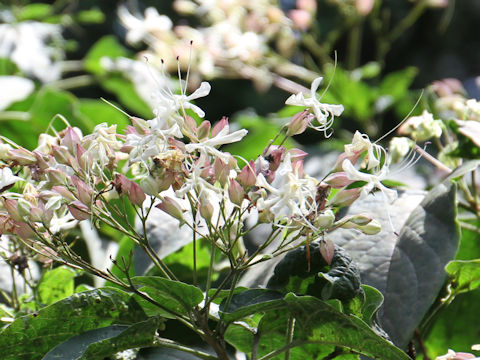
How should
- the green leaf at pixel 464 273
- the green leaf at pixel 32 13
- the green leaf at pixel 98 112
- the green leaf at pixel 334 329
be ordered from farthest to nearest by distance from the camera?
the green leaf at pixel 32 13 → the green leaf at pixel 98 112 → the green leaf at pixel 464 273 → the green leaf at pixel 334 329

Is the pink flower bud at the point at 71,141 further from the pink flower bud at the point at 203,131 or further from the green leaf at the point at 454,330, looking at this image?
the green leaf at the point at 454,330

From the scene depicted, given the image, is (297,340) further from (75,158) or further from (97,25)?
(97,25)

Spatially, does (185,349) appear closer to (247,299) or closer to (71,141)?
(247,299)

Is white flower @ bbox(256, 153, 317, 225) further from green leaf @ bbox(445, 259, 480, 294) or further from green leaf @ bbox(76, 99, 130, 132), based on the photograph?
green leaf @ bbox(76, 99, 130, 132)

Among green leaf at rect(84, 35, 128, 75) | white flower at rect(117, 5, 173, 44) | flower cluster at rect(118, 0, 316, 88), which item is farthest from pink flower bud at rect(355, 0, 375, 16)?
green leaf at rect(84, 35, 128, 75)

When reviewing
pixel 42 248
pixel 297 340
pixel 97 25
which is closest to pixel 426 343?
pixel 297 340

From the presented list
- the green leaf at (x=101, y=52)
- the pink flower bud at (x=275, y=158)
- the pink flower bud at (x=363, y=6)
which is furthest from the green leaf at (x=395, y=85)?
the pink flower bud at (x=275, y=158)
